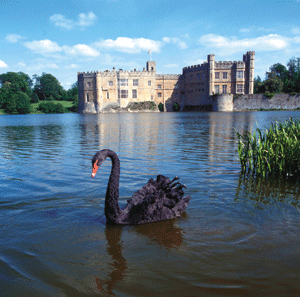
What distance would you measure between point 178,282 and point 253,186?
3770 millimetres

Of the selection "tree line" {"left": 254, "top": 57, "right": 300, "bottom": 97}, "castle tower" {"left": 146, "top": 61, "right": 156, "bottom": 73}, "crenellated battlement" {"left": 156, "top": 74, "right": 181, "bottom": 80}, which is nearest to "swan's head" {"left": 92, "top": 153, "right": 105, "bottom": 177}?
"tree line" {"left": 254, "top": 57, "right": 300, "bottom": 97}

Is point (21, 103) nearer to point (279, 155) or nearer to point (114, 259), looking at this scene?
point (279, 155)

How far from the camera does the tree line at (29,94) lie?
6850 centimetres

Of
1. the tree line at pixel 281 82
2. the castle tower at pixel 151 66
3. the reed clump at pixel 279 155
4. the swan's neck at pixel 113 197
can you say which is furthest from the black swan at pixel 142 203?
the castle tower at pixel 151 66

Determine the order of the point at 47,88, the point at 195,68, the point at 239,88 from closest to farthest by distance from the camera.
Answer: the point at 239,88, the point at 195,68, the point at 47,88

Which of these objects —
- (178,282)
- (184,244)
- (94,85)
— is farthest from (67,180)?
(94,85)

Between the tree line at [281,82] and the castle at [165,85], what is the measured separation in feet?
15.8

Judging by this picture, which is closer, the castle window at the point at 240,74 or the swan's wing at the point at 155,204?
the swan's wing at the point at 155,204

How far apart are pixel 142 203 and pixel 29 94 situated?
8846 cm

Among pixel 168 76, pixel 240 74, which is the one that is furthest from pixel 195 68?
pixel 240 74

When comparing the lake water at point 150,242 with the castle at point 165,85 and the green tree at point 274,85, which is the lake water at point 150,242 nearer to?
the castle at point 165,85

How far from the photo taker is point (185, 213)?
472 cm

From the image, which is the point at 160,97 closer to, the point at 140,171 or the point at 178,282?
the point at 140,171

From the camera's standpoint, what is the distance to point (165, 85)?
65.2m
